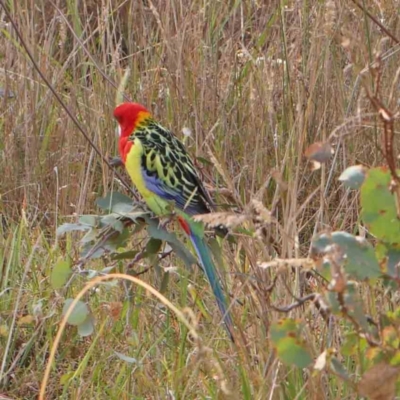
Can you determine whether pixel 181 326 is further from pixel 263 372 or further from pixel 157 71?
pixel 157 71

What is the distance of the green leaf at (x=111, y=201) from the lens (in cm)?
248

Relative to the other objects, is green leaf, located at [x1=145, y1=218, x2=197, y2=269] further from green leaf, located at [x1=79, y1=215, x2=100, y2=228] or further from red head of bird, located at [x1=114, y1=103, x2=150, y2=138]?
red head of bird, located at [x1=114, y1=103, x2=150, y2=138]

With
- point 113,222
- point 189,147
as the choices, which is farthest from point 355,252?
point 189,147

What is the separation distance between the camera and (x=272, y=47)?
404cm

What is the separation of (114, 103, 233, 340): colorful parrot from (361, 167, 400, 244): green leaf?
1004mm

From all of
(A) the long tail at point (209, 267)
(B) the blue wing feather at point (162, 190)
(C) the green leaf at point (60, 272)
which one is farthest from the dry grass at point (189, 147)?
(C) the green leaf at point (60, 272)

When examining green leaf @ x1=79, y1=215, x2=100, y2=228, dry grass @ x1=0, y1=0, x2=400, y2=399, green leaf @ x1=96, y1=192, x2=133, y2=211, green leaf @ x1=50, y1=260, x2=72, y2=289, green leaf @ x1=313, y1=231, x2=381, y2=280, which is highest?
green leaf @ x1=313, y1=231, x2=381, y2=280

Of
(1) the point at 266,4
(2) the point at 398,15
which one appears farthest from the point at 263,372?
(1) the point at 266,4

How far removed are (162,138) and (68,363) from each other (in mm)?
739

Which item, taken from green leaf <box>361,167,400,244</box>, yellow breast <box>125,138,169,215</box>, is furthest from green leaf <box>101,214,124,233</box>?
green leaf <box>361,167,400,244</box>

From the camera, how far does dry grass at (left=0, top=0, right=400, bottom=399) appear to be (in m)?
2.63

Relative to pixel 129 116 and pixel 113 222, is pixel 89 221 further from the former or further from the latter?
pixel 129 116

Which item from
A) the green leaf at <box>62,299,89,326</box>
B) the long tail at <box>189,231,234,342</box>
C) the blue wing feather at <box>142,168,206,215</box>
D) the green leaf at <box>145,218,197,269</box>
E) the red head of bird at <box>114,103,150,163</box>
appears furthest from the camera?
the red head of bird at <box>114,103,150,163</box>

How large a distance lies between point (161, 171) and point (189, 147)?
0.89m
